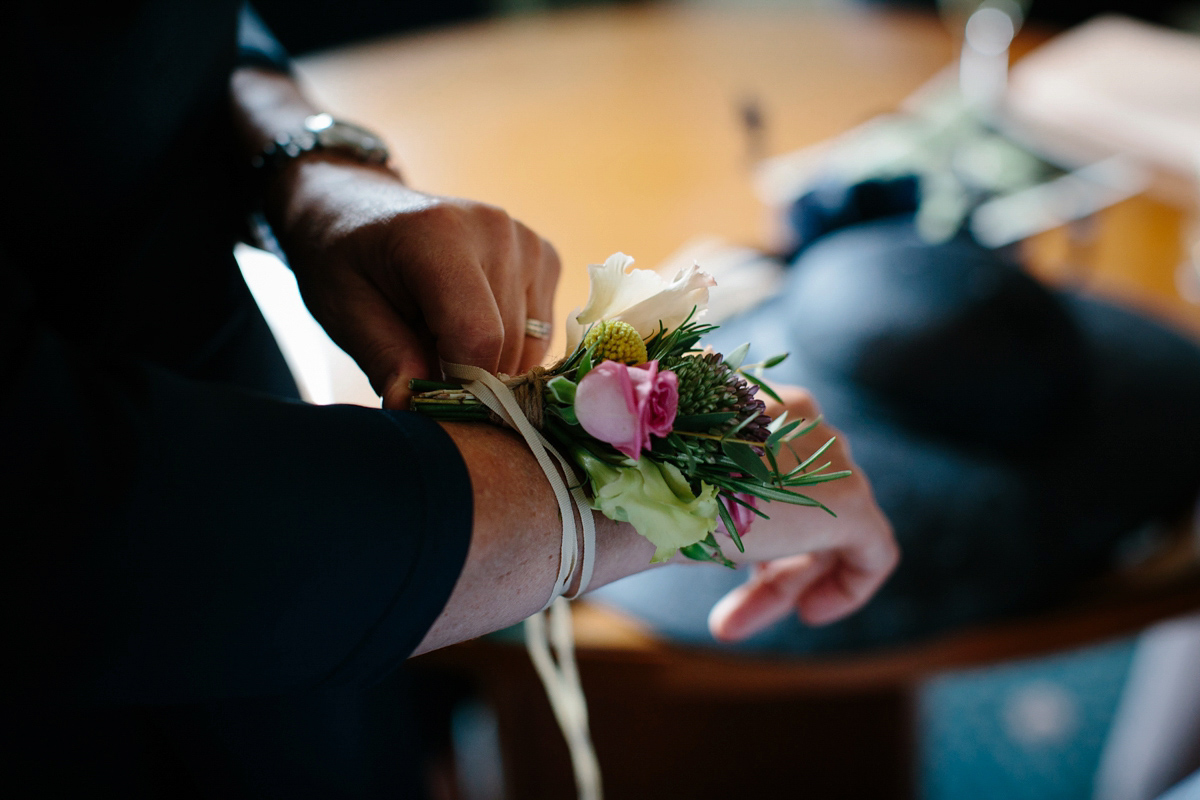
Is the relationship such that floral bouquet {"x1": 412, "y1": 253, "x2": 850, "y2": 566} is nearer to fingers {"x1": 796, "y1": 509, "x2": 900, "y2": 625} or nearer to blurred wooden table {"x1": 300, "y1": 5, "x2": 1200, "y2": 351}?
fingers {"x1": 796, "y1": 509, "x2": 900, "y2": 625}

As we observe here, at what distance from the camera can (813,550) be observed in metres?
0.51

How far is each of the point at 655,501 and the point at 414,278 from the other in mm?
169

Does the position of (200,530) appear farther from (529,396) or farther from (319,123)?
(319,123)

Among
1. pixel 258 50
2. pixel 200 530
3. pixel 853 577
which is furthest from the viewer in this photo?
pixel 258 50

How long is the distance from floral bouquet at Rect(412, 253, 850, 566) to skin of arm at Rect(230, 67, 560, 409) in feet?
0.12

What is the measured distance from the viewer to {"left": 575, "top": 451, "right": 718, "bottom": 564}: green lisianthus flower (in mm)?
381

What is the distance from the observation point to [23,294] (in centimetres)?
32

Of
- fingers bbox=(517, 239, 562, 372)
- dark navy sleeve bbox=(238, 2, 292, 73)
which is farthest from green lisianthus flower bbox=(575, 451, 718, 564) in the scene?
dark navy sleeve bbox=(238, 2, 292, 73)

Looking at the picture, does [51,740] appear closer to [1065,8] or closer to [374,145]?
[374,145]

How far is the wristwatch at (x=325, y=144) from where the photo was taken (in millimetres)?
570

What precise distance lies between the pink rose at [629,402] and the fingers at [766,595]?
23cm

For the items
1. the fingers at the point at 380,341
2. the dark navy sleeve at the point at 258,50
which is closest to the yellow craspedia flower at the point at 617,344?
the fingers at the point at 380,341

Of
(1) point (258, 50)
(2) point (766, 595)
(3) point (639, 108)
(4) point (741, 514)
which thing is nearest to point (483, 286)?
(4) point (741, 514)

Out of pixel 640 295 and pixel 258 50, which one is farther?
pixel 258 50
